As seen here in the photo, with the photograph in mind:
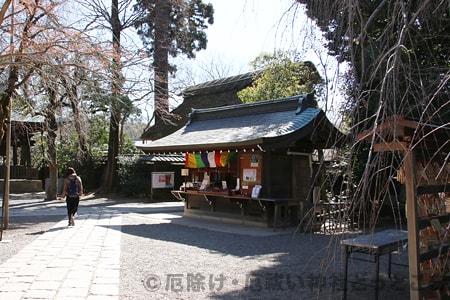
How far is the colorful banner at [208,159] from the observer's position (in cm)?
1182

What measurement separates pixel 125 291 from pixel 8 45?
18.5 feet

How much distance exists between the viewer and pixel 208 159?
1240 cm

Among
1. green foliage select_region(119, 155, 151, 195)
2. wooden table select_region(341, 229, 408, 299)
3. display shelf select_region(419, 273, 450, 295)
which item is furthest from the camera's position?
green foliage select_region(119, 155, 151, 195)

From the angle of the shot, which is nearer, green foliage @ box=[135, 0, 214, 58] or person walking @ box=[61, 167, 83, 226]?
person walking @ box=[61, 167, 83, 226]

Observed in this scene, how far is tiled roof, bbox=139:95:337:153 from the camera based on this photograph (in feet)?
34.4

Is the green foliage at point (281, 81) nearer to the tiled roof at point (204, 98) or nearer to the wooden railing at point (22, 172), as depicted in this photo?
the tiled roof at point (204, 98)

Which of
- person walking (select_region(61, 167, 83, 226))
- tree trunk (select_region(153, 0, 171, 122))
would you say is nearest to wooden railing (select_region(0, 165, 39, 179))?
tree trunk (select_region(153, 0, 171, 122))

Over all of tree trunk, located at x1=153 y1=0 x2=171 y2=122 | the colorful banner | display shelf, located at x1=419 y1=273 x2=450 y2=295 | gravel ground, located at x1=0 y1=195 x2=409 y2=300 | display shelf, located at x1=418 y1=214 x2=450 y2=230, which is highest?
tree trunk, located at x1=153 y1=0 x2=171 y2=122

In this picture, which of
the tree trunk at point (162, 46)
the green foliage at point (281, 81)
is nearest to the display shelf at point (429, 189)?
the green foliage at point (281, 81)

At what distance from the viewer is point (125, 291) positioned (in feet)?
16.2

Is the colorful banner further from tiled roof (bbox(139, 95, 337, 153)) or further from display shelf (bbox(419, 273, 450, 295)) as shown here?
display shelf (bbox(419, 273, 450, 295))

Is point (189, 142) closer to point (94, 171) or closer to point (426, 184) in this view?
point (426, 184)

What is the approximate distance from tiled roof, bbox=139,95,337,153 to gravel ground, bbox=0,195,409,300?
7.74 feet

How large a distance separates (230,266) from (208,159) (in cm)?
616
